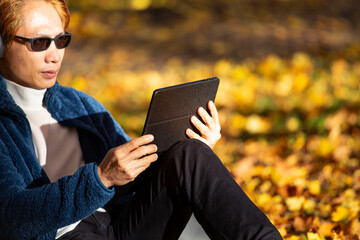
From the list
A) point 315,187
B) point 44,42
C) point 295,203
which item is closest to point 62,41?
point 44,42

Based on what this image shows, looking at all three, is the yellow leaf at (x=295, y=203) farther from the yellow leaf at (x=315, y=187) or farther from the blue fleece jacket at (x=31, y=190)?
the blue fleece jacket at (x=31, y=190)

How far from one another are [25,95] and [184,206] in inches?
30.8

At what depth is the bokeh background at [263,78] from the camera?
3484 mm

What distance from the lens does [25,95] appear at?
220 cm

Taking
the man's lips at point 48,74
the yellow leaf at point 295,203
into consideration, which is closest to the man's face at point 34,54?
the man's lips at point 48,74

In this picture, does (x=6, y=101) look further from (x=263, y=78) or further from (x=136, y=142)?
(x=263, y=78)

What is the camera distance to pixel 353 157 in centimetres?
402

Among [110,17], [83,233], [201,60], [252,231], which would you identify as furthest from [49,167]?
[110,17]

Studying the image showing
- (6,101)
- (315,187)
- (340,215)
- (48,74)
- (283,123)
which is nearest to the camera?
(6,101)

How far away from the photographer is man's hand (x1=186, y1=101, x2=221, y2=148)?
7.74 feet

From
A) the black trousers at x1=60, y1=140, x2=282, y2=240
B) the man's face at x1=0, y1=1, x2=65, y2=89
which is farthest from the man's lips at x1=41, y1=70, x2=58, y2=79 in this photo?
the black trousers at x1=60, y1=140, x2=282, y2=240

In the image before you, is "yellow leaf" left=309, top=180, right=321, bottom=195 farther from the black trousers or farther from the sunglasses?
the sunglasses

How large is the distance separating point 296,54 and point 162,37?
1.91 metres

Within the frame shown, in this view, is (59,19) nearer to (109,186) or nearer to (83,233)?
(109,186)
